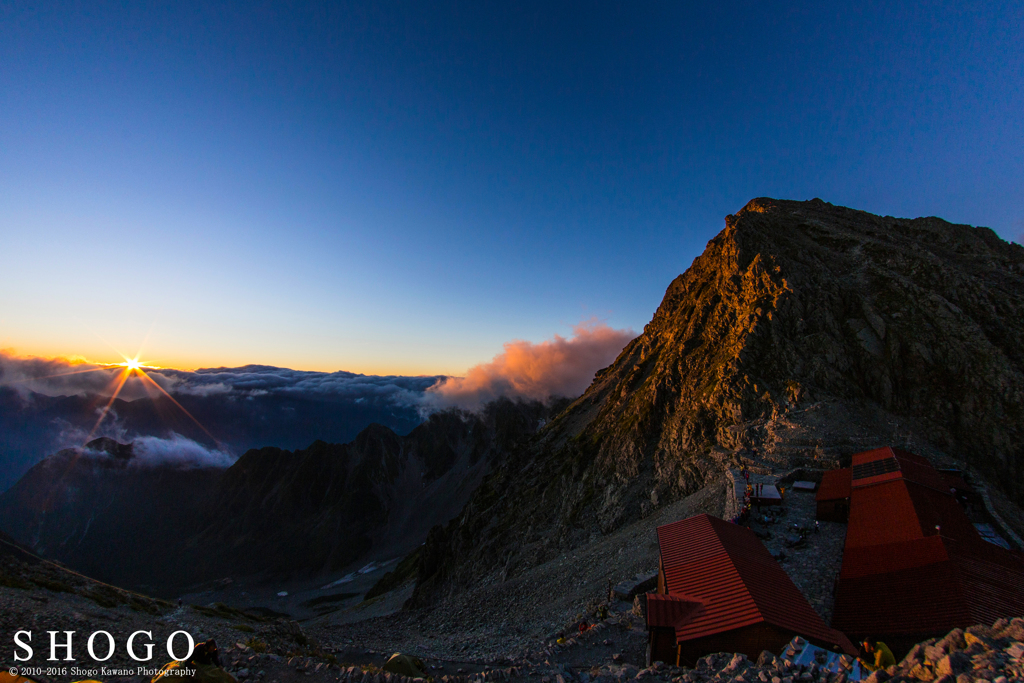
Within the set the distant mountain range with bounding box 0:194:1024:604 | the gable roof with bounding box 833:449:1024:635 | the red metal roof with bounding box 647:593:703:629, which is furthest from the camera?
the distant mountain range with bounding box 0:194:1024:604

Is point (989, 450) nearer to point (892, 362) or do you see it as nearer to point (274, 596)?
point (892, 362)

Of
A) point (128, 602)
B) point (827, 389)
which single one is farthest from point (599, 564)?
point (128, 602)

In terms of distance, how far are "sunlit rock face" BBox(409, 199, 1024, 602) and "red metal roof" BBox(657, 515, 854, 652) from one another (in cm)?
2236

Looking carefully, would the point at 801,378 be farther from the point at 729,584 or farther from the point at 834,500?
the point at 729,584

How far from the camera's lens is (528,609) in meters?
50.0

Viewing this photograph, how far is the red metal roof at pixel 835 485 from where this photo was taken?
34487 mm

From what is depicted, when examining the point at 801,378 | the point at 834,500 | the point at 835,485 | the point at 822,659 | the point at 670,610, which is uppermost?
the point at 801,378

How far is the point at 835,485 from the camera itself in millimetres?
36250

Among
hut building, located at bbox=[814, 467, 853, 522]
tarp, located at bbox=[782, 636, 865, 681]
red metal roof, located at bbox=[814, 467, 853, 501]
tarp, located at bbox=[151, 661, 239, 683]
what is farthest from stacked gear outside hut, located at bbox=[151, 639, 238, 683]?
red metal roof, located at bbox=[814, 467, 853, 501]

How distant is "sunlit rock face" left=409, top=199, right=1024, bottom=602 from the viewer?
47062mm

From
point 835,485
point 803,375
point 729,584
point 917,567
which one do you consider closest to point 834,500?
point 835,485

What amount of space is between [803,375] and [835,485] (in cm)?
2149

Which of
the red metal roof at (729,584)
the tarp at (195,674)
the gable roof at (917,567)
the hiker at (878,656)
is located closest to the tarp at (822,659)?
the hiker at (878,656)

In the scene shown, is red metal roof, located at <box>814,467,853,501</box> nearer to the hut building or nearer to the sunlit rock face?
the hut building
